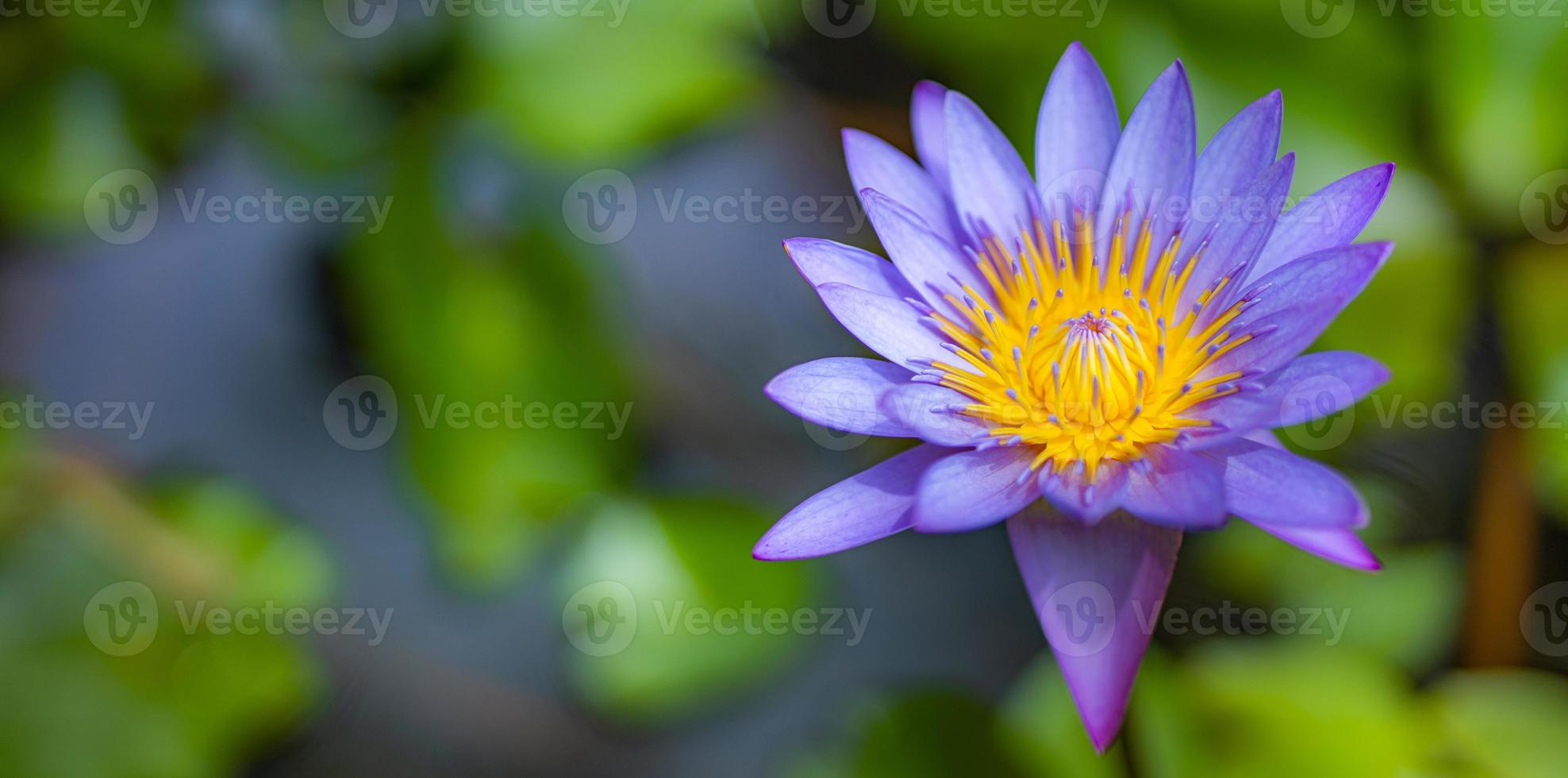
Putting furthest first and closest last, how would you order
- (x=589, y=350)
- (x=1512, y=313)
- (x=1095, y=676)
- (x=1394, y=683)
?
(x=589, y=350)
(x=1512, y=313)
(x=1394, y=683)
(x=1095, y=676)

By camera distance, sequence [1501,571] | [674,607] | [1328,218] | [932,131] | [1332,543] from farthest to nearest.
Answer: [674,607] < [1501,571] < [932,131] < [1328,218] < [1332,543]

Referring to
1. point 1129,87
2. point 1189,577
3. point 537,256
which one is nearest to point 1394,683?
point 1189,577

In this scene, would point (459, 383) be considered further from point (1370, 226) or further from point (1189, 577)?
point (1370, 226)

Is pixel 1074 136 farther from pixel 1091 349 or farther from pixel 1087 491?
pixel 1087 491

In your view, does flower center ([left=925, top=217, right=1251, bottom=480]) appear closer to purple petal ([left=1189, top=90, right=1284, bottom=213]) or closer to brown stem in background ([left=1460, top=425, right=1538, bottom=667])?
purple petal ([left=1189, top=90, right=1284, bottom=213])

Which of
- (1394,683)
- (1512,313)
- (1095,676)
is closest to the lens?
(1095,676)

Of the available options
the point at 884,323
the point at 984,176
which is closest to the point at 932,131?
the point at 984,176
